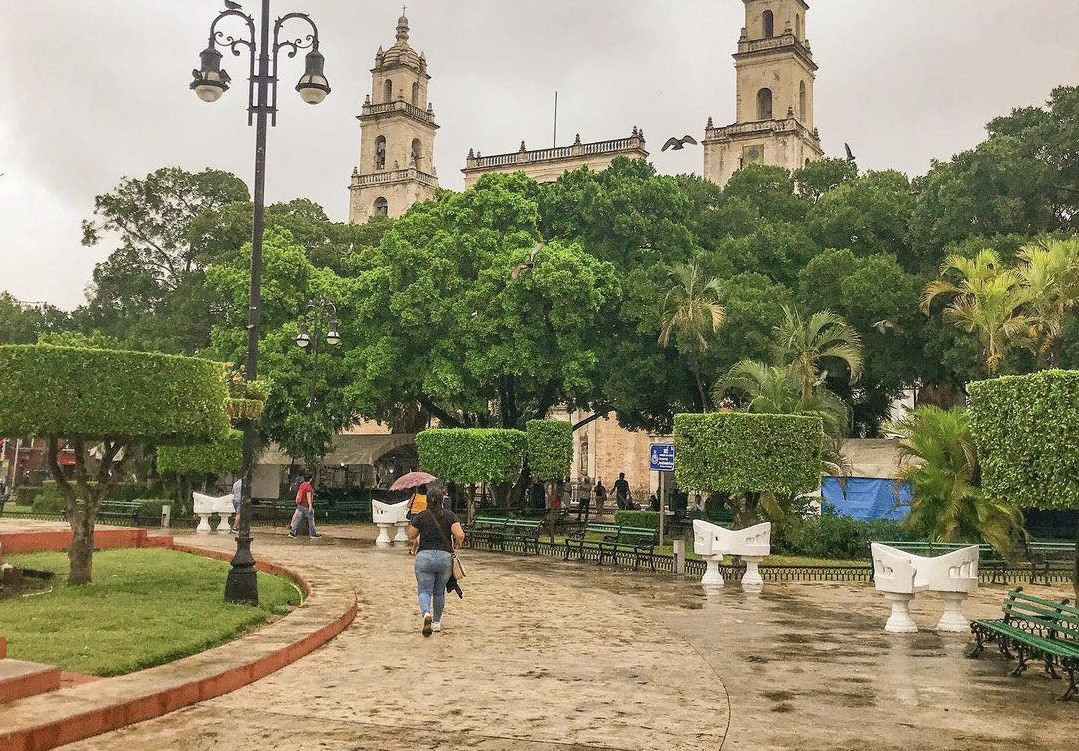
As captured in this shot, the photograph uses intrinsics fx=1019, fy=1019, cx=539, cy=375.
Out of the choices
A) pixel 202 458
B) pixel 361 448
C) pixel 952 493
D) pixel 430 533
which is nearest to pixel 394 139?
pixel 361 448

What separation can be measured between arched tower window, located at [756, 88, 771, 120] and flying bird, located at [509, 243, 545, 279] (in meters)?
32.7

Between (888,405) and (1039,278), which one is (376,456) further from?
(1039,278)

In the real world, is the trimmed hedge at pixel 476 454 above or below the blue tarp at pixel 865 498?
above

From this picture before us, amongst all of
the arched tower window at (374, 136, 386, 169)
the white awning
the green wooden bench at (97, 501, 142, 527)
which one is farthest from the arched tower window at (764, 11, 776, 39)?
the green wooden bench at (97, 501, 142, 527)

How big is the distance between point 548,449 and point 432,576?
1391 centimetres

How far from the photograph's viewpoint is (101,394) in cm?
1216

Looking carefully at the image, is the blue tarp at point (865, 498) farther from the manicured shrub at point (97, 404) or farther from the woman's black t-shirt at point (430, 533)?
the manicured shrub at point (97, 404)

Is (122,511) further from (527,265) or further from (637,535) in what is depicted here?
(637,535)

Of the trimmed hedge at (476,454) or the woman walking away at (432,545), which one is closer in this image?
the woman walking away at (432,545)

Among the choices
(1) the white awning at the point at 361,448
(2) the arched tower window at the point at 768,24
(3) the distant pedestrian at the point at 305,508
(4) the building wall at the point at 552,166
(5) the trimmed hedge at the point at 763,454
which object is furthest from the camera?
(4) the building wall at the point at 552,166

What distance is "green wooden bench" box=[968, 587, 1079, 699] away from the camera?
8250mm

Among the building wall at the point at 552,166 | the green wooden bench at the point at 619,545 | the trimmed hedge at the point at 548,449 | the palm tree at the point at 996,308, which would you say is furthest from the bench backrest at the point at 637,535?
the building wall at the point at 552,166

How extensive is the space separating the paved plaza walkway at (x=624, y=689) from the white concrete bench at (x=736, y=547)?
292 centimetres

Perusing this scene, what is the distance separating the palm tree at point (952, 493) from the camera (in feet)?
60.6
